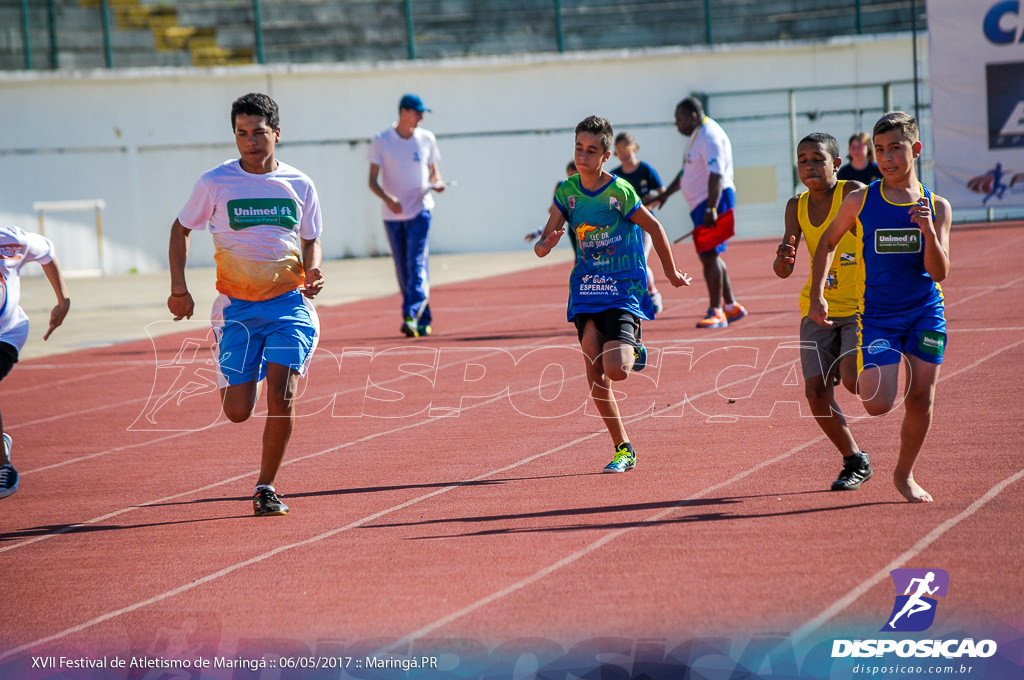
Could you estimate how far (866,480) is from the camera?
657 centimetres

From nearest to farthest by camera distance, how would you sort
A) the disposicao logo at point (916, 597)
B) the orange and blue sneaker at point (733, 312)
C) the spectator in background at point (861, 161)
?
1. the disposicao logo at point (916, 597)
2. the orange and blue sneaker at point (733, 312)
3. the spectator in background at point (861, 161)

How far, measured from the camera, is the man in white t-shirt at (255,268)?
6.80 meters

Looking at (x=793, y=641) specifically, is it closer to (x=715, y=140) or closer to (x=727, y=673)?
(x=727, y=673)

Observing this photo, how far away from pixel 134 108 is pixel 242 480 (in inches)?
919

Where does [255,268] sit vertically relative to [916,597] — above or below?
above

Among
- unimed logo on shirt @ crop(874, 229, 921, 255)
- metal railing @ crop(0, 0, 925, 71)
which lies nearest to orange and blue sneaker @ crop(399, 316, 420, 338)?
unimed logo on shirt @ crop(874, 229, 921, 255)

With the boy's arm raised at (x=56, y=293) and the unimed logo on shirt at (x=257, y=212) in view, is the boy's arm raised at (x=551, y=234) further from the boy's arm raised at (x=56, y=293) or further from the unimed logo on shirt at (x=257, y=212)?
the boy's arm raised at (x=56, y=293)

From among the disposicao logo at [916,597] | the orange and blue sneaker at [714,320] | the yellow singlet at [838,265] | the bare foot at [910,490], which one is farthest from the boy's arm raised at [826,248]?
the orange and blue sneaker at [714,320]

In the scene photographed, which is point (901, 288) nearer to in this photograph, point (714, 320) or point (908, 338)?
point (908, 338)

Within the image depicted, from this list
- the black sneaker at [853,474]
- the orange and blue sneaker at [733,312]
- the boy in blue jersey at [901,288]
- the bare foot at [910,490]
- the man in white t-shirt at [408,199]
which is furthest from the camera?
the man in white t-shirt at [408,199]

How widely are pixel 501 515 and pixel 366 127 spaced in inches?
974

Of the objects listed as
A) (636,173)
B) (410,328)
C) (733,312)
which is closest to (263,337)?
(410,328)

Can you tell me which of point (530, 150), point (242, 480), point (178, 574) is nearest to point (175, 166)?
point (530, 150)

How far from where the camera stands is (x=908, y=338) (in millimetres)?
5984
